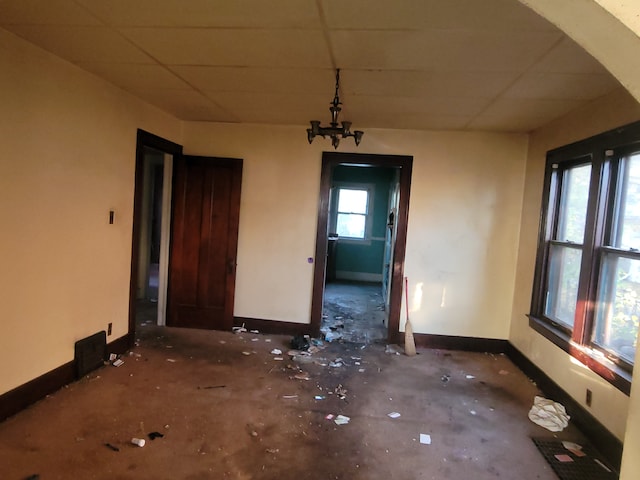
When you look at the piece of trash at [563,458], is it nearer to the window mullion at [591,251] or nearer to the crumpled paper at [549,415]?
the crumpled paper at [549,415]

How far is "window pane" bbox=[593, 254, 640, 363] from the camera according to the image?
8.27 ft

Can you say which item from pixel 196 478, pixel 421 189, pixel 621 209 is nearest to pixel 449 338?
pixel 421 189

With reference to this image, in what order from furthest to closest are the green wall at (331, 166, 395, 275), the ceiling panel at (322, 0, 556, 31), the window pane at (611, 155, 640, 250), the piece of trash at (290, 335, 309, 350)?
1. the green wall at (331, 166, 395, 275)
2. the piece of trash at (290, 335, 309, 350)
3. the window pane at (611, 155, 640, 250)
4. the ceiling panel at (322, 0, 556, 31)

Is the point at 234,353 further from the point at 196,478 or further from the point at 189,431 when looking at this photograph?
the point at 196,478

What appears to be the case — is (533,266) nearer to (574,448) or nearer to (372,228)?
(574,448)

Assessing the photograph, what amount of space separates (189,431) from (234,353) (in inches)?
55.7

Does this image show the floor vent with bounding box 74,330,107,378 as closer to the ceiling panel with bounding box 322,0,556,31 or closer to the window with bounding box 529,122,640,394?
the ceiling panel with bounding box 322,0,556,31

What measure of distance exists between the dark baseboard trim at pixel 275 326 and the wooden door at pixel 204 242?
22 centimetres

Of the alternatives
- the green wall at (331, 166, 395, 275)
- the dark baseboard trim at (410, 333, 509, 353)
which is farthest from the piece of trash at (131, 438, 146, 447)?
the green wall at (331, 166, 395, 275)

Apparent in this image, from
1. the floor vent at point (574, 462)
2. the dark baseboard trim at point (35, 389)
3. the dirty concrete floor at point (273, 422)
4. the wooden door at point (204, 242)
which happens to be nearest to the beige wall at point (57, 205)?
the dark baseboard trim at point (35, 389)

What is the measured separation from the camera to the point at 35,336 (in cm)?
273

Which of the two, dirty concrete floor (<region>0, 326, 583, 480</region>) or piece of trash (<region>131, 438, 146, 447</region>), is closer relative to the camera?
dirty concrete floor (<region>0, 326, 583, 480</region>)

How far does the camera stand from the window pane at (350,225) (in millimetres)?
8594

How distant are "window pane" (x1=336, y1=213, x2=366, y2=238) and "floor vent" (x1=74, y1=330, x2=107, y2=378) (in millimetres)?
5766
